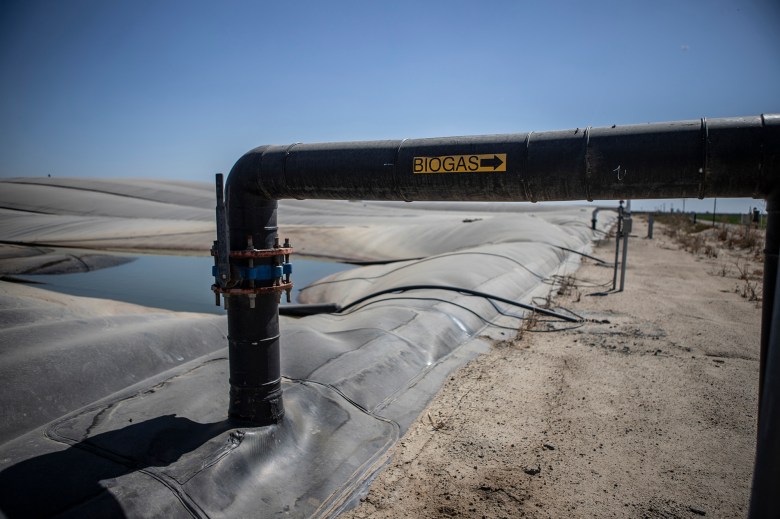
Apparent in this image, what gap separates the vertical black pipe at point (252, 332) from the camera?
3365 mm

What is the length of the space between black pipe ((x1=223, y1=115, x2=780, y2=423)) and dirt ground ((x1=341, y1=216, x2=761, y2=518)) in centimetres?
120

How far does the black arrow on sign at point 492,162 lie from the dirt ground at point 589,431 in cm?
193

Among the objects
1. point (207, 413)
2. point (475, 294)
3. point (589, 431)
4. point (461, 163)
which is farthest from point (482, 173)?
point (475, 294)

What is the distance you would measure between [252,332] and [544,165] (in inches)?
80.1

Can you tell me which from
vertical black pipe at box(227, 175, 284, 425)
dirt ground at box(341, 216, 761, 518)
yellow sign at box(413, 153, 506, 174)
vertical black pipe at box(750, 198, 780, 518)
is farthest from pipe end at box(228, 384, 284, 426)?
vertical black pipe at box(750, 198, 780, 518)

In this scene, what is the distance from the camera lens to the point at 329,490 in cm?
312

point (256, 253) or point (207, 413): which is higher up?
point (256, 253)

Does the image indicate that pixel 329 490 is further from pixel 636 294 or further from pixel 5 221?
pixel 5 221

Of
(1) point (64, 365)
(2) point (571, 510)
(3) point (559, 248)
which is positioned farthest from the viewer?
(3) point (559, 248)

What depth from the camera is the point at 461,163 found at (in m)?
3.17

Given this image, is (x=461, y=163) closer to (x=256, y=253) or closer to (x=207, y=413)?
(x=256, y=253)

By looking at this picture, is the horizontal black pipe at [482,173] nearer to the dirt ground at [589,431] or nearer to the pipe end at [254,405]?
the pipe end at [254,405]

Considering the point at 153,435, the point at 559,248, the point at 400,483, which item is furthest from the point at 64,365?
the point at 559,248

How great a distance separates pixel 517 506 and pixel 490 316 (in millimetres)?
4296
